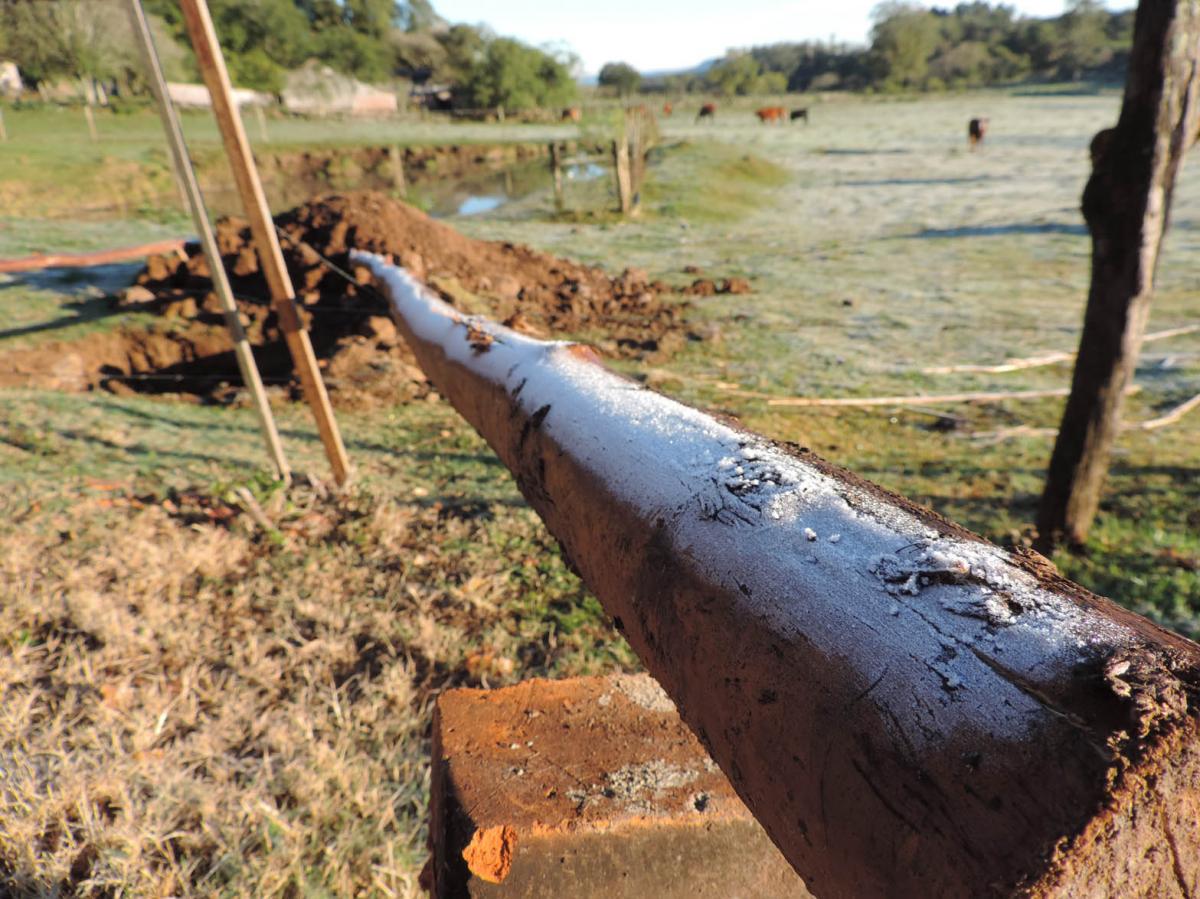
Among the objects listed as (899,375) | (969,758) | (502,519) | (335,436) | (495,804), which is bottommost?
(899,375)

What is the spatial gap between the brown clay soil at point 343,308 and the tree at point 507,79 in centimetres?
4845

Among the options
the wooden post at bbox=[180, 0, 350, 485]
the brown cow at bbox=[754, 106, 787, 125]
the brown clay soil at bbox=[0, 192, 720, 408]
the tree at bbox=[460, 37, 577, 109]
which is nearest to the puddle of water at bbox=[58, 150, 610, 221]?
the brown clay soil at bbox=[0, 192, 720, 408]

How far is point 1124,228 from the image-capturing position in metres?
3.32

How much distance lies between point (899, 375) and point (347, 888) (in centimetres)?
631

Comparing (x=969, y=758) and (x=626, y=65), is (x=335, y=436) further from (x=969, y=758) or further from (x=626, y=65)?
(x=626, y=65)

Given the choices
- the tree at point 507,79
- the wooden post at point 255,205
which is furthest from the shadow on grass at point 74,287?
the tree at point 507,79

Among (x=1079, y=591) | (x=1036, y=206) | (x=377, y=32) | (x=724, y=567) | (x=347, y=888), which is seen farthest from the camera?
(x=377, y=32)

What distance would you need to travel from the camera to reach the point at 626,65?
99000 mm

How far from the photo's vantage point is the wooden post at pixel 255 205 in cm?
323

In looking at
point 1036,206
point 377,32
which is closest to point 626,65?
point 377,32

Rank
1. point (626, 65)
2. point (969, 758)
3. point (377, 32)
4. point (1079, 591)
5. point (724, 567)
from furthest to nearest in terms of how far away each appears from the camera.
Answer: point (626, 65)
point (377, 32)
point (724, 567)
point (1079, 591)
point (969, 758)

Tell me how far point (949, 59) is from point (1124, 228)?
88.1 m

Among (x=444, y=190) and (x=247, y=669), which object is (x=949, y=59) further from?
(x=247, y=669)

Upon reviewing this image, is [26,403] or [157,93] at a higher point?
[157,93]
